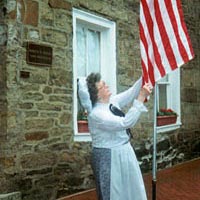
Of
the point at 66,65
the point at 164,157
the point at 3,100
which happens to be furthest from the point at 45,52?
the point at 164,157

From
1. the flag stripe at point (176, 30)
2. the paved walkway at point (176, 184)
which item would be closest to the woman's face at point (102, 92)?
the flag stripe at point (176, 30)

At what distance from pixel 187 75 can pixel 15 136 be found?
206 inches

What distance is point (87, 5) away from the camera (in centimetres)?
622

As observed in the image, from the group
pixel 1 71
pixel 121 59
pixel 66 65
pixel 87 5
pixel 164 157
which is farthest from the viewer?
pixel 164 157

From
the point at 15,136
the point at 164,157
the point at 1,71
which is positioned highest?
the point at 1,71

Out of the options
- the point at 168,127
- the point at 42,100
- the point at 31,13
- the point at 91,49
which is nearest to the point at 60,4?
the point at 31,13

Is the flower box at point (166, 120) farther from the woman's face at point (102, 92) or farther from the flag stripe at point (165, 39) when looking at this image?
the flag stripe at point (165, 39)

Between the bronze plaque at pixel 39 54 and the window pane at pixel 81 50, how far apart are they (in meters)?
0.98

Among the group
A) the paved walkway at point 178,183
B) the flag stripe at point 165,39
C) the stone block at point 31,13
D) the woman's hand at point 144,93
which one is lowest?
the paved walkway at point 178,183

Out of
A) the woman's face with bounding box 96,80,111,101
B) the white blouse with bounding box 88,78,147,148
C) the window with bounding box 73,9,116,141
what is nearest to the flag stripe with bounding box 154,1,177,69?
the white blouse with bounding box 88,78,147,148

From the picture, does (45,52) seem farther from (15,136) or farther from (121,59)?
(121,59)

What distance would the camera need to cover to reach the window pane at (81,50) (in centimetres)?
645

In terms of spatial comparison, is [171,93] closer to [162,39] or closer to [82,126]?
[82,126]

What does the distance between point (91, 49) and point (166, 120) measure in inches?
100
